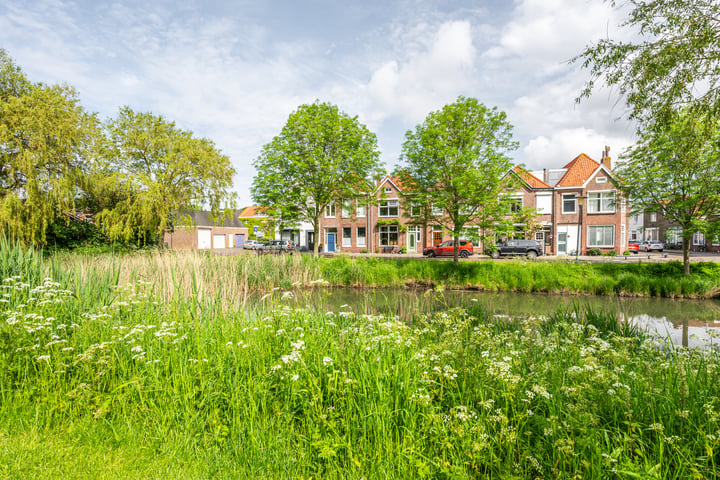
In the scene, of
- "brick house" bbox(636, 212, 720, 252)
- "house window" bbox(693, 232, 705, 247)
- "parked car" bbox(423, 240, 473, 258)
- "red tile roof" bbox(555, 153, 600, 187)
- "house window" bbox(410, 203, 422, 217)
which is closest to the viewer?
"house window" bbox(410, 203, 422, 217)

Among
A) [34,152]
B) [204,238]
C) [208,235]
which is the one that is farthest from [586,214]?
[204,238]

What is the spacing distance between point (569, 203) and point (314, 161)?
24.5 meters

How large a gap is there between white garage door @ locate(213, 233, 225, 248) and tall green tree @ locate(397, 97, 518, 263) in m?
39.7

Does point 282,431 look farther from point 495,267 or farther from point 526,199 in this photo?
point 526,199

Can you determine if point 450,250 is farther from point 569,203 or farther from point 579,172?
point 579,172

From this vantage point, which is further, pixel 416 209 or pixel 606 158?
pixel 606 158

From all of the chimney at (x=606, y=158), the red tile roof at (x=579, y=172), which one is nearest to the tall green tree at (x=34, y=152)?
the red tile roof at (x=579, y=172)

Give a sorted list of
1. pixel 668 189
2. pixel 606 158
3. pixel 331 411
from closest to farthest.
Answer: pixel 331 411
pixel 668 189
pixel 606 158

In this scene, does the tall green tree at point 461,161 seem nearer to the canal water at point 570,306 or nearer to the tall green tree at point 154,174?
the canal water at point 570,306

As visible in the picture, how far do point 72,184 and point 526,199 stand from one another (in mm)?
33417

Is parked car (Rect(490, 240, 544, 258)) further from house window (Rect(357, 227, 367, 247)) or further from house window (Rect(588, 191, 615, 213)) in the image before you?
house window (Rect(357, 227, 367, 247))

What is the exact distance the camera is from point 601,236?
99.2ft

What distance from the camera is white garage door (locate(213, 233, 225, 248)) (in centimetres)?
4906

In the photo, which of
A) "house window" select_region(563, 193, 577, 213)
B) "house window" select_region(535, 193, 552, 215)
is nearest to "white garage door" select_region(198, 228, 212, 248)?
"house window" select_region(535, 193, 552, 215)
